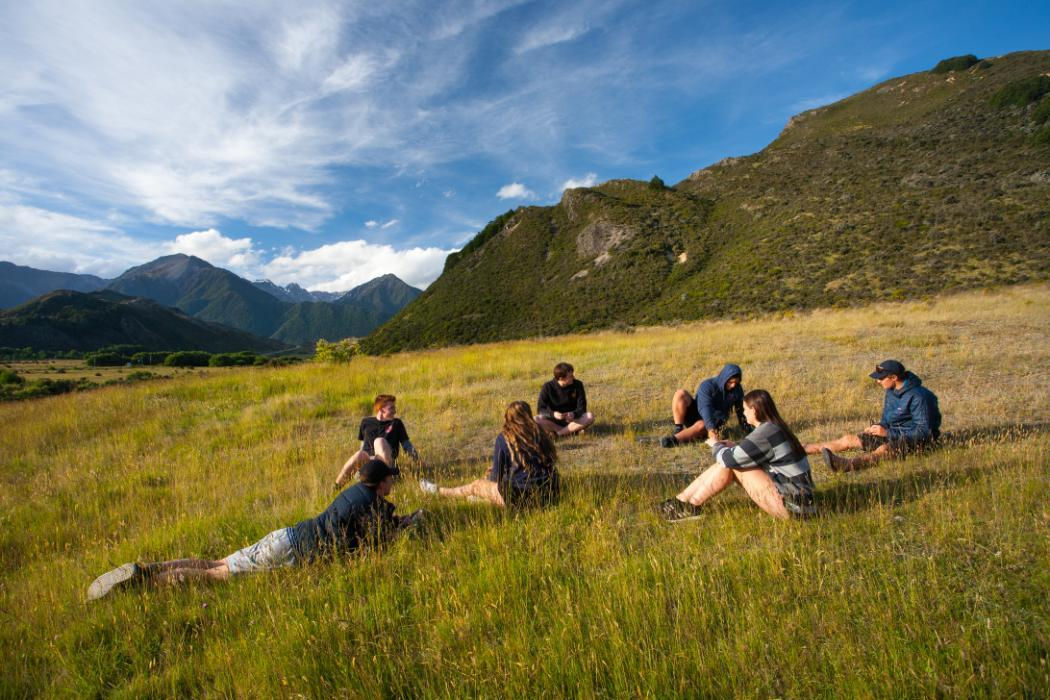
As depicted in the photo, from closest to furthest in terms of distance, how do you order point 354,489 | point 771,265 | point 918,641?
point 918,641
point 354,489
point 771,265

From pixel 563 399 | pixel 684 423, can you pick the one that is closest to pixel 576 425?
pixel 563 399

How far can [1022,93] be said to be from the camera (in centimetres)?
4241

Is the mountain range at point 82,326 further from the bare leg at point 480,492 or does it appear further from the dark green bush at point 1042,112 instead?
the dark green bush at point 1042,112

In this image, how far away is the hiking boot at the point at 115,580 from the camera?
2.86 m

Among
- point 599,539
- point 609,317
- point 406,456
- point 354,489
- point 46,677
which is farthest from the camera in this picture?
point 609,317

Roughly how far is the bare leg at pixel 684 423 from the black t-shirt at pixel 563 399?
1511 millimetres

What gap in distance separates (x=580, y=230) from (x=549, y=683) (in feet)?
226

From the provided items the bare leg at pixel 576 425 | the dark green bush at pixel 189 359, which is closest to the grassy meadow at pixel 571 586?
the bare leg at pixel 576 425

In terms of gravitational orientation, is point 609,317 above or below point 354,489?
above

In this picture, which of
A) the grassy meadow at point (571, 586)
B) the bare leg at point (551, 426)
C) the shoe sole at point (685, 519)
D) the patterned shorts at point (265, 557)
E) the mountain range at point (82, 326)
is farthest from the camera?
the mountain range at point (82, 326)

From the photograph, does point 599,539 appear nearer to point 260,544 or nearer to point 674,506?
point 674,506

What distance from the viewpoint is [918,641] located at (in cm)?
188

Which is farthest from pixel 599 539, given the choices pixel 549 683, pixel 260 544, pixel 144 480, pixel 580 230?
pixel 580 230

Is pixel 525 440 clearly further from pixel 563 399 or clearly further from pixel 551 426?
pixel 563 399
